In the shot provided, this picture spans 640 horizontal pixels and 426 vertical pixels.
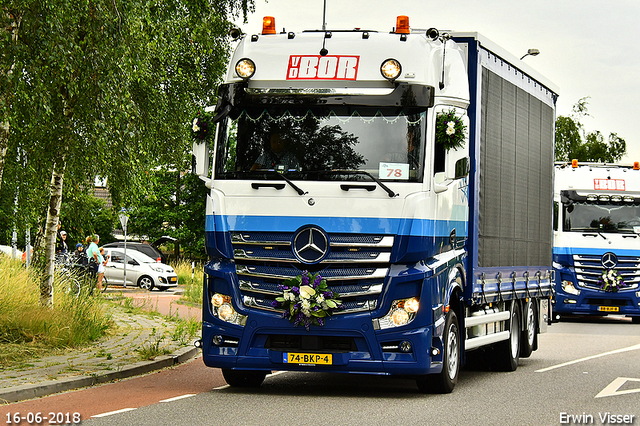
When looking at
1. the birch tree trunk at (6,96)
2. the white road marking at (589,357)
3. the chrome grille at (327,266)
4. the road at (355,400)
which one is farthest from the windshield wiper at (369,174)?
the white road marking at (589,357)

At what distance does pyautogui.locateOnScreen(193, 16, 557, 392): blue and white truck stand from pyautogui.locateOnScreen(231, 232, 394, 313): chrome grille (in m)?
0.01

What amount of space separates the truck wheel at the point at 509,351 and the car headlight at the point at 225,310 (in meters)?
5.03

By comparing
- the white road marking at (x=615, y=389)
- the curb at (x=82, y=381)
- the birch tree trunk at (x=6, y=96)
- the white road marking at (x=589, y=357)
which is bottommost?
the white road marking at (x=589, y=357)

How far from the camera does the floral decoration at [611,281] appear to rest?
24.9 meters

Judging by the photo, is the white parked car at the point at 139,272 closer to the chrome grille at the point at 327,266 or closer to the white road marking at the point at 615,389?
the white road marking at the point at 615,389

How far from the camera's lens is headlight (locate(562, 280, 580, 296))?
25219 mm

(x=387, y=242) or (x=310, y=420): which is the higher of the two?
(x=387, y=242)

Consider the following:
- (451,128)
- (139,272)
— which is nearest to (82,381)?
(451,128)

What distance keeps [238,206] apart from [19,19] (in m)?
3.75

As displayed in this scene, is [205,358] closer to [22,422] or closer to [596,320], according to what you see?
[22,422]

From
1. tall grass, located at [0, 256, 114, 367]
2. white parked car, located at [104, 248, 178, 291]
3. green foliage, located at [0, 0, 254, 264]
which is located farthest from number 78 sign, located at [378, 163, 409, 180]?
white parked car, located at [104, 248, 178, 291]

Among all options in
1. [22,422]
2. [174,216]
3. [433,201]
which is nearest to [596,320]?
[433,201]

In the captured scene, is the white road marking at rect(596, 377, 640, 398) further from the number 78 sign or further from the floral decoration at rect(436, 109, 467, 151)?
the number 78 sign

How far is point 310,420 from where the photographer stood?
9.20 metres
